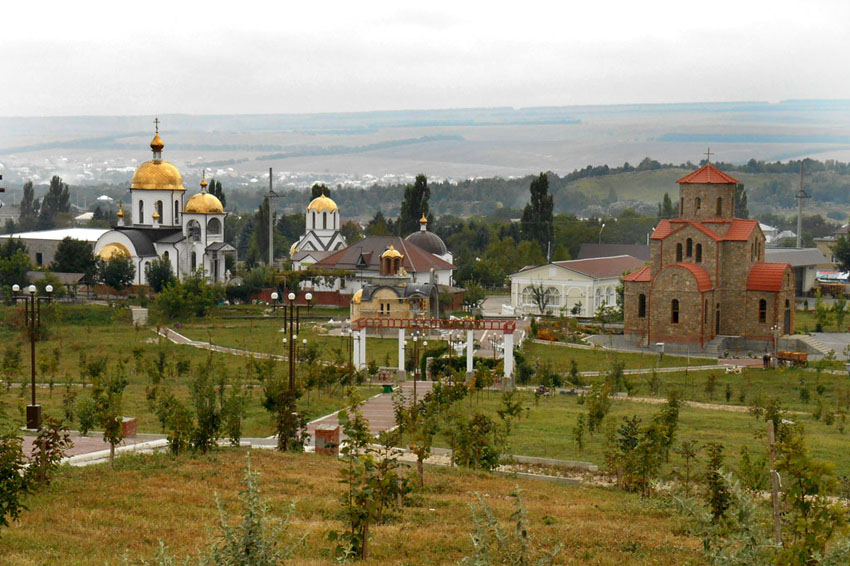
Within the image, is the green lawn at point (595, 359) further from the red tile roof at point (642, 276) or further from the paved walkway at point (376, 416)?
the paved walkway at point (376, 416)

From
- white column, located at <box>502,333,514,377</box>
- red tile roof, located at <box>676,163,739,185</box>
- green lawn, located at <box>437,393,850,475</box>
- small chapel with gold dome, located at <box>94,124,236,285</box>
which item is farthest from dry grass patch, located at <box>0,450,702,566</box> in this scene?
small chapel with gold dome, located at <box>94,124,236,285</box>

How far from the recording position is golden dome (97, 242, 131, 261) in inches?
2173

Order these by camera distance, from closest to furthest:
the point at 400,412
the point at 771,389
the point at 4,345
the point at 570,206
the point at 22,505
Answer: the point at 22,505 → the point at 400,412 → the point at 771,389 → the point at 4,345 → the point at 570,206

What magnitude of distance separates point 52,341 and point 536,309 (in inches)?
781

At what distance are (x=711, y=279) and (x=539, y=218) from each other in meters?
29.3

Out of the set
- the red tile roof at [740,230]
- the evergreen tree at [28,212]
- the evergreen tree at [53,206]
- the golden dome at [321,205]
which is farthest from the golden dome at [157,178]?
the evergreen tree at [28,212]

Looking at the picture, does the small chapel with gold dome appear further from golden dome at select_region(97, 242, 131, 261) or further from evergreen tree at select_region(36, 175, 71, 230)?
evergreen tree at select_region(36, 175, 71, 230)

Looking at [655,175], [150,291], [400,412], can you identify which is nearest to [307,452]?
[400,412]

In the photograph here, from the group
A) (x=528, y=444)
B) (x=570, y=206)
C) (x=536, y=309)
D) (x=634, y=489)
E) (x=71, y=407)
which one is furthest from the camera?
(x=570, y=206)

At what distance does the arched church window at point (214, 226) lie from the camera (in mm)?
58312

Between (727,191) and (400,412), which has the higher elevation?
(727,191)

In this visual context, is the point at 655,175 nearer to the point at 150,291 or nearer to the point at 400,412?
the point at 150,291

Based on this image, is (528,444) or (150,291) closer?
(528,444)

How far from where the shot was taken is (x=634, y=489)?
15.8 m
